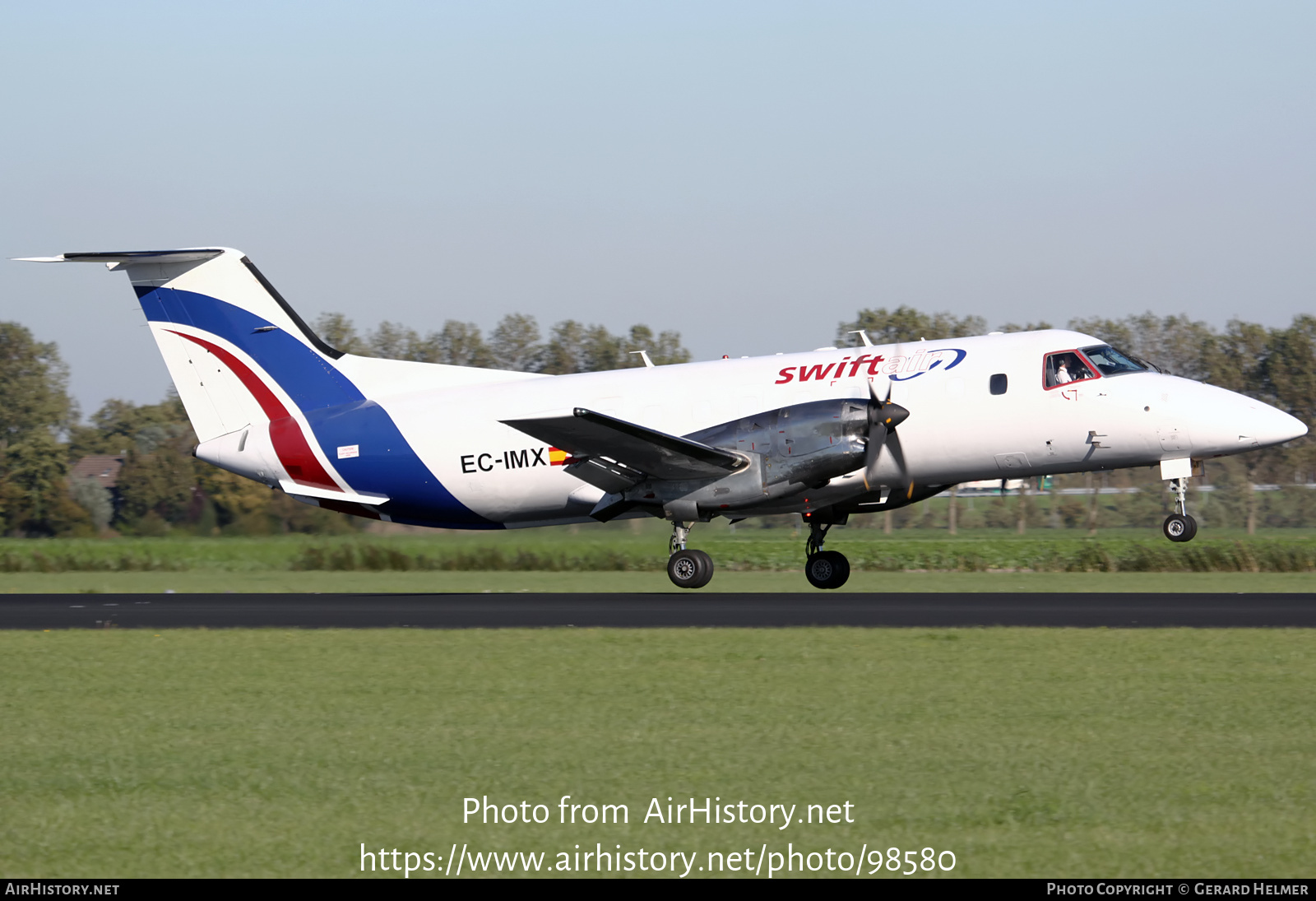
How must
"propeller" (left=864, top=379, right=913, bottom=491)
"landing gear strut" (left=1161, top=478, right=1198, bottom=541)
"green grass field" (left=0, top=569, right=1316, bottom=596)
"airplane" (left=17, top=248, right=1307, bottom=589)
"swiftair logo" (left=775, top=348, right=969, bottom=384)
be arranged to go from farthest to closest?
1. "green grass field" (left=0, top=569, right=1316, bottom=596)
2. "swiftair logo" (left=775, top=348, right=969, bottom=384)
3. "propeller" (left=864, top=379, right=913, bottom=491)
4. "airplane" (left=17, top=248, right=1307, bottom=589)
5. "landing gear strut" (left=1161, top=478, right=1198, bottom=541)

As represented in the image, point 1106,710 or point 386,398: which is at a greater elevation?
point 386,398

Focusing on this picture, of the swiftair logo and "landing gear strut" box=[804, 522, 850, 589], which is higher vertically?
the swiftair logo

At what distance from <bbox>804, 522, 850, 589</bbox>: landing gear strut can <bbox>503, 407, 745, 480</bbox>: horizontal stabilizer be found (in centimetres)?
280

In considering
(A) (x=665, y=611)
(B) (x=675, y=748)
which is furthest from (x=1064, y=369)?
(B) (x=675, y=748)

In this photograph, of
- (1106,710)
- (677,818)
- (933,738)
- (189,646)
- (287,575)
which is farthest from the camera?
(287,575)

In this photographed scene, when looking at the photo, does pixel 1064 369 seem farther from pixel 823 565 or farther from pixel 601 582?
pixel 601 582

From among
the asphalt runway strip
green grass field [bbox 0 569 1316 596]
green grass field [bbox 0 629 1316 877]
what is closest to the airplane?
the asphalt runway strip

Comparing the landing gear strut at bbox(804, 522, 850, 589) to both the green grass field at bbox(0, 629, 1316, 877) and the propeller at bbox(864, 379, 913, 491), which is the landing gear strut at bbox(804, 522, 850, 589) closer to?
the propeller at bbox(864, 379, 913, 491)

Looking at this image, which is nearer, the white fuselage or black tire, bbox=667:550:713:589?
the white fuselage

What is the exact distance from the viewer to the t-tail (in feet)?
78.5
